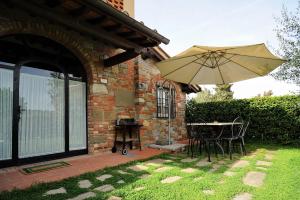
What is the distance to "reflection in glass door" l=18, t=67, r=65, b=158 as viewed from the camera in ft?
14.6

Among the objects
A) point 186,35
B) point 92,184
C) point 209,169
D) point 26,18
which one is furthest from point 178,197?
point 186,35

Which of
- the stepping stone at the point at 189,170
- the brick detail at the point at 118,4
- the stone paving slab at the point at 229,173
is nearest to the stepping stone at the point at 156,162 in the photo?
A: the stepping stone at the point at 189,170

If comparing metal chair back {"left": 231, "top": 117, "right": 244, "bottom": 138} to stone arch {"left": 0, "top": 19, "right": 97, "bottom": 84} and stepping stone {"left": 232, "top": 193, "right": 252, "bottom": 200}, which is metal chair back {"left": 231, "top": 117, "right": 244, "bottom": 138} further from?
stone arch {"left": 0, "top": 19, "right": 97, "bottom": 84}

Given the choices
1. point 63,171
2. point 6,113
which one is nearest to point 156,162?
point 63,171

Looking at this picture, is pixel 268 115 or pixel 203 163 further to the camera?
pixel 268 115

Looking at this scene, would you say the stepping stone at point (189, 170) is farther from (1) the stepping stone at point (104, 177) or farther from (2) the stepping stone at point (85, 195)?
(2) the stepping stone at point (85, 195)

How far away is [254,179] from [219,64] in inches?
106

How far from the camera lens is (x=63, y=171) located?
3971 mm

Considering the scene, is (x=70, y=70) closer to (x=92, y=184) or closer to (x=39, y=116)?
(x=39, y=116)

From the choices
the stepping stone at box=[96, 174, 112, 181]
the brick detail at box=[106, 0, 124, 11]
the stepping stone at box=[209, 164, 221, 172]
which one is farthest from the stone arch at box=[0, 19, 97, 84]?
the stepping stone at box=[209, 164, 221, 172]

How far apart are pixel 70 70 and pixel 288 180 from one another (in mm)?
4933

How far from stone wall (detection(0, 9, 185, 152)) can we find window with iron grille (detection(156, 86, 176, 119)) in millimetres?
430

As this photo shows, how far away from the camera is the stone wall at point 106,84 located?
15.0 ft

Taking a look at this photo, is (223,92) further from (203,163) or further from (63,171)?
(63,171)
